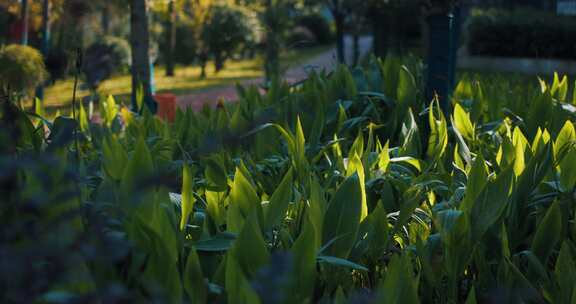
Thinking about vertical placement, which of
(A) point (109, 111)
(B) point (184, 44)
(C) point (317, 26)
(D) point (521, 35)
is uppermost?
(C) point (317, 26)

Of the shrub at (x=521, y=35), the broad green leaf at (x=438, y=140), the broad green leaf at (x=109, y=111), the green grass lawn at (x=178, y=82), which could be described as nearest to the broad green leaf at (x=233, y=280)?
the broad green leaf at (x=438, y=140)

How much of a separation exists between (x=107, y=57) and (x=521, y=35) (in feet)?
31.6

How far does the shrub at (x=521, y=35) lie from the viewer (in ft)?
52.6

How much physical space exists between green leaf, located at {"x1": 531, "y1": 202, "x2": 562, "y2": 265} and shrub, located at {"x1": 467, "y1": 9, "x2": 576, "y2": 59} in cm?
1430

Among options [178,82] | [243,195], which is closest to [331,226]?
[243,195]

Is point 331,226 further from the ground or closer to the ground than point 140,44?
closer to the ground

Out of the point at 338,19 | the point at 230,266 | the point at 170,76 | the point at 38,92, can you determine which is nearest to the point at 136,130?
the point at 230,266

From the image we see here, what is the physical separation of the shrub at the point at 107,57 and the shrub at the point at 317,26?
58.4 feet

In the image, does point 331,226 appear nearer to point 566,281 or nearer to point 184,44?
point 566,281

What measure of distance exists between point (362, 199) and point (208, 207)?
1.54ft

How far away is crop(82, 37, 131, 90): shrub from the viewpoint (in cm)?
1716

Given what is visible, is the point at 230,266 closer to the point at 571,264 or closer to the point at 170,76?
the point at 571,264

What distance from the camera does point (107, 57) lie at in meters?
17.2

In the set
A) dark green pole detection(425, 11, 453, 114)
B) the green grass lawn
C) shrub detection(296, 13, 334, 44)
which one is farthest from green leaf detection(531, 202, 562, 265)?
shrub detection(296, 13, 334, 44)
